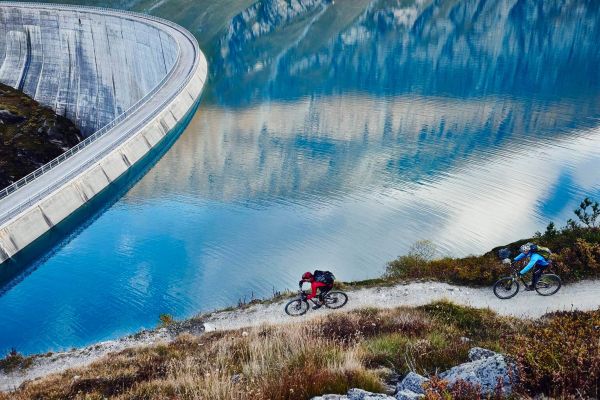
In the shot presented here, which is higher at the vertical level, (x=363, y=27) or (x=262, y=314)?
(x=262, y=314)

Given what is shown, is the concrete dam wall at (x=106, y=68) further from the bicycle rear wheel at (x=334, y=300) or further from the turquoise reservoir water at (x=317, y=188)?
the bicycle rear wheel at (x=334, y=300)

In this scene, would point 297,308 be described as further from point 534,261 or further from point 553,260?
point 553,260

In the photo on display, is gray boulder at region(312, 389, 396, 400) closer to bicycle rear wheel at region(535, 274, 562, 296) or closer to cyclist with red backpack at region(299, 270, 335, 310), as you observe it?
cyclist with red backpack at region(299, 270, 335, 310)

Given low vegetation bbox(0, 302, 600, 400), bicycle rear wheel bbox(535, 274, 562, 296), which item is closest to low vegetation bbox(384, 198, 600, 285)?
bicycle rear wheel bbox(535, 274, 562, 296)

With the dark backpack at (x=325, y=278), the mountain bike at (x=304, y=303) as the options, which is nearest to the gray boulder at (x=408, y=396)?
the dark backpack at (x=325, y=278)

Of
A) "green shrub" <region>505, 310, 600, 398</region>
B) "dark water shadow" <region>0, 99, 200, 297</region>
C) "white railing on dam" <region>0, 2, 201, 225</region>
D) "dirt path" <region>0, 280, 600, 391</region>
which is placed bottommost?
"dark water shadow" <region>0, 99, 200, 297</region>

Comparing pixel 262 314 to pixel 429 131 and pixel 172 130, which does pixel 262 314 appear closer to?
pixel 429 131

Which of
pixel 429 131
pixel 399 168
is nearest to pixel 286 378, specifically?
pixel 399 168
